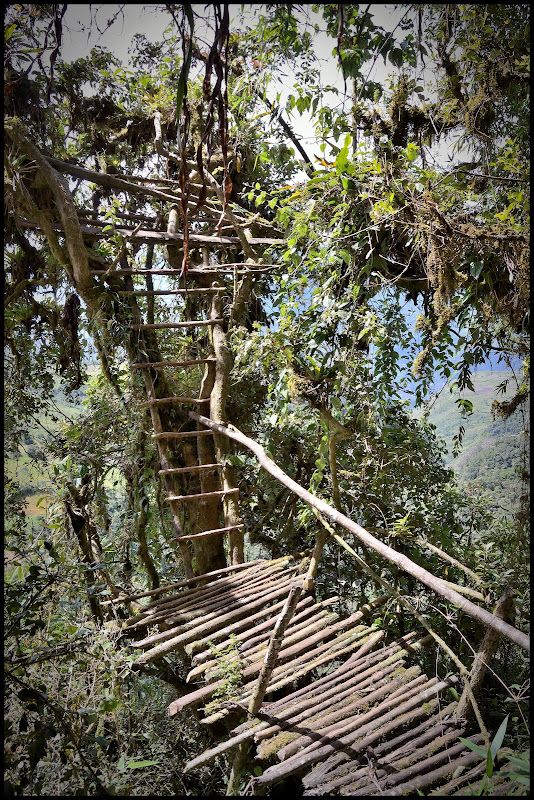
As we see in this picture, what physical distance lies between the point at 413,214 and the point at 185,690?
3.55 metres

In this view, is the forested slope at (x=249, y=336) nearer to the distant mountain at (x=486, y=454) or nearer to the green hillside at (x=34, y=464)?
the green hillside at (x=34, y=464)

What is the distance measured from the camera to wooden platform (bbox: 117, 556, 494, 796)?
1.96m

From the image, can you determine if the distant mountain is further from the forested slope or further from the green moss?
the green moss

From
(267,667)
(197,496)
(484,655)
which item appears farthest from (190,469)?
(484,655)


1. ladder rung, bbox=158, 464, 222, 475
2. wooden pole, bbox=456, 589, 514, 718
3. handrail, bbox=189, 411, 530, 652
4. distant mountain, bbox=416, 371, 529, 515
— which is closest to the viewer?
handrail, bbox=189, 411, 530, 652

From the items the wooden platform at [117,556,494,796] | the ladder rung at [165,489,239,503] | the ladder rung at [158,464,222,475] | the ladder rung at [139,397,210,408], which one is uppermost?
the ladder rung at [139,397,210,408]

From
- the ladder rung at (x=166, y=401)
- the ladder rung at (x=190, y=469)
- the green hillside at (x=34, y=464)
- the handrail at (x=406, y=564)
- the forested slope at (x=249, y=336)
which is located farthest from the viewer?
the ladder rung at (x=166, y=401)

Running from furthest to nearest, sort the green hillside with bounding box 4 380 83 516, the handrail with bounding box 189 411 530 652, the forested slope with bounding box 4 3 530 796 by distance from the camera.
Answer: the green hillside with bounding box 4 380 83 516
the forested slope with bounding box 4 3 530 796
the handrail with bounding box 189 411 530 652

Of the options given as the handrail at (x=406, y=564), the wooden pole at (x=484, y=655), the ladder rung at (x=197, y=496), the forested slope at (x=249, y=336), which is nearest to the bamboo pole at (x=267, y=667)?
the forested slope at (x=249, y=336)

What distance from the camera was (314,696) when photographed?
246 centimetres

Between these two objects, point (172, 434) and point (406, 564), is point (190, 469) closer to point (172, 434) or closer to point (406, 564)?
point (172, 434)

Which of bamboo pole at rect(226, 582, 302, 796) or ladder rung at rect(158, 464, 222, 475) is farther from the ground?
ladder rung at rect(158, 464, 222, 475)

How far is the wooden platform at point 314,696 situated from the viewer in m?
1.96

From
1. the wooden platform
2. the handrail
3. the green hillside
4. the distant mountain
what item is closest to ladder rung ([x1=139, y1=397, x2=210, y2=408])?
the handrail
